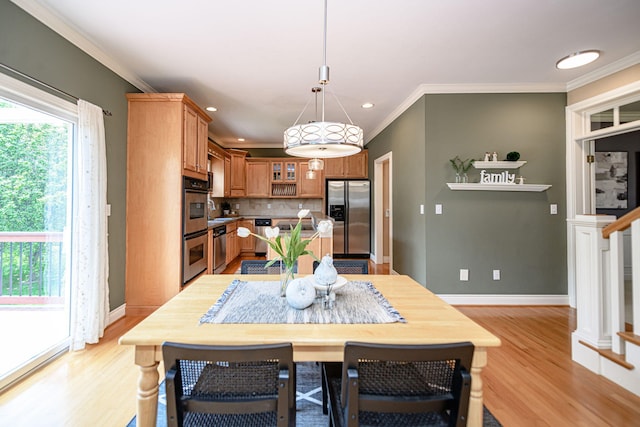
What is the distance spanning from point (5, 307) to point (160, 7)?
2381mm

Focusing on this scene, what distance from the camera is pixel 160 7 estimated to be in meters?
2.01

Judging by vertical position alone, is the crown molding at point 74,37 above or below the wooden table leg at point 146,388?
above

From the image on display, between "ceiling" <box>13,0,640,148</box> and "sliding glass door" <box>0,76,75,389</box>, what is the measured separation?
2.36ft

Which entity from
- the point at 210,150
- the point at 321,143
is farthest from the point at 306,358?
the point at 210,150

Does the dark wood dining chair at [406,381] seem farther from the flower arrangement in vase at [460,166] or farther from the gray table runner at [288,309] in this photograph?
the flower arrangement in vase at [460,166]

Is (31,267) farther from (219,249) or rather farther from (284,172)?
(284,172)

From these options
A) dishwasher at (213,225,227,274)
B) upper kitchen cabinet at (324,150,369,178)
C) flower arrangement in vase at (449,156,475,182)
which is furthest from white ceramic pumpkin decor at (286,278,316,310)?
upper kitchen cabinet at (324,150,369,178)

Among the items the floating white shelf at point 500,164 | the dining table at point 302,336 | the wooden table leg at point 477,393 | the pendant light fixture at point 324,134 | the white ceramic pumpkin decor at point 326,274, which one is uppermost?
the floating white shelf at point 500,164

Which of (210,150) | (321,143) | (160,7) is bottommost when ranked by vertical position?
(321,143)

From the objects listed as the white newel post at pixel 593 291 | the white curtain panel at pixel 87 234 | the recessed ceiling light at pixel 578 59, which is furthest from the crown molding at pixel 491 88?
the white curtain panel at pixel 87 234

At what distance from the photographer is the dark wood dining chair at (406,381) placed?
0.86 m

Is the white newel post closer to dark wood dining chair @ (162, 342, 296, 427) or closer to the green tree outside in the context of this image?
dark wood dining chair @ (162, 342, 296, 427)

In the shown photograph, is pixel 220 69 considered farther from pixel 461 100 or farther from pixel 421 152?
pixel 461 100

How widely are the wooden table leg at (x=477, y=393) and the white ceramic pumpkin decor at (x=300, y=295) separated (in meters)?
0.69
